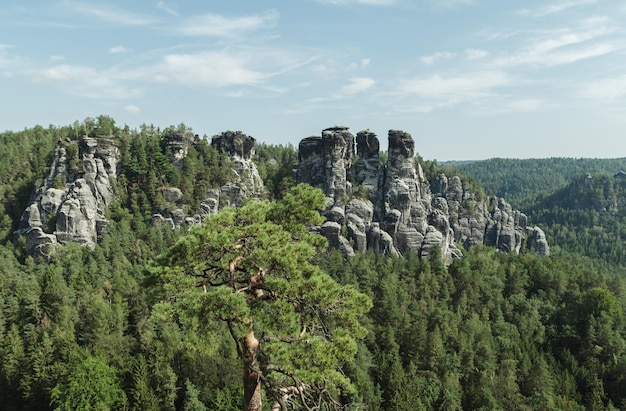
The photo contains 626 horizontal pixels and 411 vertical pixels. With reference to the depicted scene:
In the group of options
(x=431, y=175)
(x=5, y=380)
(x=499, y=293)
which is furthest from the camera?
(x=431, y=175)

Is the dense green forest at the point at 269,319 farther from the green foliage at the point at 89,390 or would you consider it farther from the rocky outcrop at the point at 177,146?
the rocky outcrop at the point at 177,146

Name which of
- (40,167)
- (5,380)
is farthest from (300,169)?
(5,380)

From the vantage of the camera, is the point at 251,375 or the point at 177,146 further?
the point at 177,146

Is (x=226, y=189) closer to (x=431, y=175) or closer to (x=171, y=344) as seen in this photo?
(x=171, y=344)

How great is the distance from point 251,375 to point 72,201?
7696 cm

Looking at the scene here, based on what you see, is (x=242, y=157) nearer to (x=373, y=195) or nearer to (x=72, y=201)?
(x=373, y=195)

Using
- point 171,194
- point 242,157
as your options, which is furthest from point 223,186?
point 242,157

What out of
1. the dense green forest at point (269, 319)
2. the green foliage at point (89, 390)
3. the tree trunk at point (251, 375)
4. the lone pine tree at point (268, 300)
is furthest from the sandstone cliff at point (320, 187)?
the tree trunk at point (251, 375)

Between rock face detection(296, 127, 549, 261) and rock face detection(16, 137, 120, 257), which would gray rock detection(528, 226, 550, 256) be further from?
rock face detection(16, 137, 120, 257)

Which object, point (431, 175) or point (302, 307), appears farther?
point (431, 175)

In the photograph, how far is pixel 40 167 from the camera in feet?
305

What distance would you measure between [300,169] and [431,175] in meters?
42.9

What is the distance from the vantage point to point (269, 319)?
1248 cm

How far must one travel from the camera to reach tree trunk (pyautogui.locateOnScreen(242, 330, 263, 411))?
12.3m
